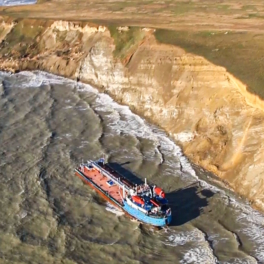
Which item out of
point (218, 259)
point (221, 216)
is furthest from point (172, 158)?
point (218, 259)

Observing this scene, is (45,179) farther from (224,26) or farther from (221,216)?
(224,26)

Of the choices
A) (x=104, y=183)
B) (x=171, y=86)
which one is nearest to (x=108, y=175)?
(x=104, y=183)

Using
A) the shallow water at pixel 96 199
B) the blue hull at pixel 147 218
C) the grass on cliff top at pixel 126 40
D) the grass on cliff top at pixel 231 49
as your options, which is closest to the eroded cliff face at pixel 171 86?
the grass on cliff top at pixel 126 40

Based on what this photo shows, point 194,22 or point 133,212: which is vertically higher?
point 194,22

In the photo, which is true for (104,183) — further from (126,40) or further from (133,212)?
(126,40)

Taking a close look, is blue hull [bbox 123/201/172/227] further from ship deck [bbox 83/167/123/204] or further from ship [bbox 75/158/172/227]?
ship deck [bbox 83/167/123/204]

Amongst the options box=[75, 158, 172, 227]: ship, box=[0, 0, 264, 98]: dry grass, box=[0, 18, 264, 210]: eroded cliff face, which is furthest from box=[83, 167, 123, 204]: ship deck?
box=[0, 0, 264, 98]: dry grass
